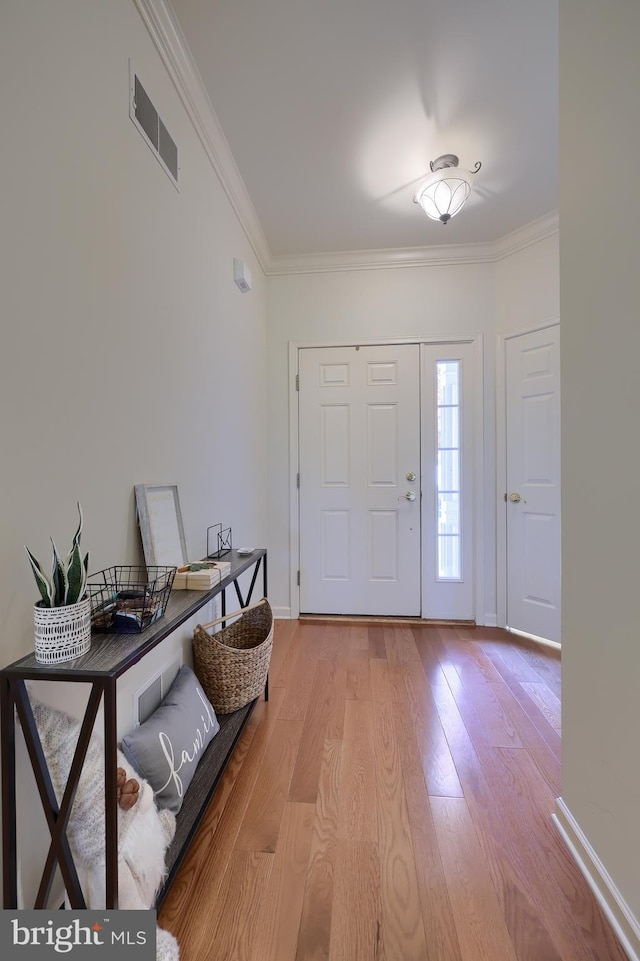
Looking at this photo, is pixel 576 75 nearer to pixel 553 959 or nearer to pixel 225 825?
pixel 553 959

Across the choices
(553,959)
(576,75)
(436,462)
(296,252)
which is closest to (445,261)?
(296,252)

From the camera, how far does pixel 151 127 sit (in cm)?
128

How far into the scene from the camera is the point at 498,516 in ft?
9.13

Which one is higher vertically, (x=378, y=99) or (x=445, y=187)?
(x=378, y=99)

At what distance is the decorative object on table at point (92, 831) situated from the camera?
78 cm

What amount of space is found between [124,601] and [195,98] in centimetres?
196

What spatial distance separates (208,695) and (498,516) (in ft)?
7.25

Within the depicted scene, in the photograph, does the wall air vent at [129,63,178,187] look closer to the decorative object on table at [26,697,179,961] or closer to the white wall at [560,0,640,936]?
the white wall at [560,0,640,936]

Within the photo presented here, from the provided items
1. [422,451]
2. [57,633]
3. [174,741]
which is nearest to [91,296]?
[57,633]

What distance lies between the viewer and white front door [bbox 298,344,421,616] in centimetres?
286

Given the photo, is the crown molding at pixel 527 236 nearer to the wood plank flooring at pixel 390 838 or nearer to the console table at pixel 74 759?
the wood plank flooring at pixel 390 838

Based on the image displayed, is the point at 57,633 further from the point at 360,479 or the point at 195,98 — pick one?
the point at 360,479

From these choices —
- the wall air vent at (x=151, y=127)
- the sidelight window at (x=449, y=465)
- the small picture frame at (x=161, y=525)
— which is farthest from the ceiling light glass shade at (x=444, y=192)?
the small picture frame at (x=161, y=525)

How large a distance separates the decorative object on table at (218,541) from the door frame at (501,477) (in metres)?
1.93
